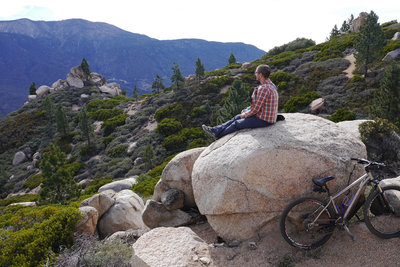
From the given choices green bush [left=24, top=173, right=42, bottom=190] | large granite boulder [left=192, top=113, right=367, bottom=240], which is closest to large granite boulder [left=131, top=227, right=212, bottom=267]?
large granite boulder [left=192, top=113, right=367, bottom=240]

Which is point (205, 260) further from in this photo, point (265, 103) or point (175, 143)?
point (175, 143)

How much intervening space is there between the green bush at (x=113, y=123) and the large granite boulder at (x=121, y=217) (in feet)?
123

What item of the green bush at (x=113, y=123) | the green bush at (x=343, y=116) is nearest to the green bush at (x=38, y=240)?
the green bush at (x=343, y=116)

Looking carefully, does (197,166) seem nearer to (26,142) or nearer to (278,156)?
(278,156)

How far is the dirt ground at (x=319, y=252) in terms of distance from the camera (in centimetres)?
439

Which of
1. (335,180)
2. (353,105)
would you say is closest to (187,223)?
(335,180)

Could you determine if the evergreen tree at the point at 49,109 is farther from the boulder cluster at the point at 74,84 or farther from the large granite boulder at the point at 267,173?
the large granite boulder at the point at 267,173

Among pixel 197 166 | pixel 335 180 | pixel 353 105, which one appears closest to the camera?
pixel 335 180

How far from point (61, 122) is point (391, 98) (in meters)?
50.3

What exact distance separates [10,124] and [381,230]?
70212 mm

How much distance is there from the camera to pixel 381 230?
15.7ft

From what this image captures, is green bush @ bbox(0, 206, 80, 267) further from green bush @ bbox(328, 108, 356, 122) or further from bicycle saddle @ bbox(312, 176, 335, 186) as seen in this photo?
green bush @ bbox(328, 108, 356, 122)

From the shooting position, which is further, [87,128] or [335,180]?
[87,128]

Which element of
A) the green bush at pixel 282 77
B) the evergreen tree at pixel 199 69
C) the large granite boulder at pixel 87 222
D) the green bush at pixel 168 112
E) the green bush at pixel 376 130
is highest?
the evergreen tree at pixel 199 69
